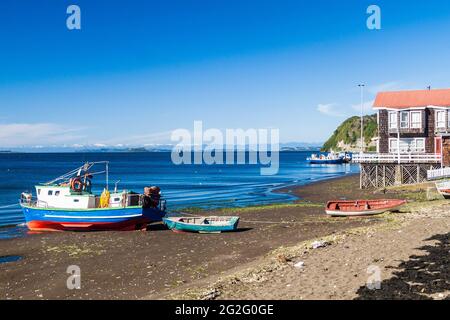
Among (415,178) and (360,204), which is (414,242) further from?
(415,178)

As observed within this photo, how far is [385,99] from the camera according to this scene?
6291 cm

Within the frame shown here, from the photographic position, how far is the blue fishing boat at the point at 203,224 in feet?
105

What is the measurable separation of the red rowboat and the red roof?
94.5 feet

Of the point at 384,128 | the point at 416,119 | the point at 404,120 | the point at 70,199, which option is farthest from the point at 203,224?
the point at 416,119

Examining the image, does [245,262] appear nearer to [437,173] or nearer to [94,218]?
[94,218]

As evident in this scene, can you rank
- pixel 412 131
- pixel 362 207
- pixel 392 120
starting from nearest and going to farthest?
pixel 362 207
pixel 412 131
pixel 392 120

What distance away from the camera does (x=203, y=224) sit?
32312 millimetres

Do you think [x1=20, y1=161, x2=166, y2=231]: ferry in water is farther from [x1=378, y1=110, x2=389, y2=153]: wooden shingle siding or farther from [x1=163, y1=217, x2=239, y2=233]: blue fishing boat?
[x1=378, y1=110, x2=389, y2=153]: wooden shingle siding

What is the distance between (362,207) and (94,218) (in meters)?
20.5

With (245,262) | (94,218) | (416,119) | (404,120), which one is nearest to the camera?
(245,262)

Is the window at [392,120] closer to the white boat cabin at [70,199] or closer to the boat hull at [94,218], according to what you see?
the boat hull at [94,218]

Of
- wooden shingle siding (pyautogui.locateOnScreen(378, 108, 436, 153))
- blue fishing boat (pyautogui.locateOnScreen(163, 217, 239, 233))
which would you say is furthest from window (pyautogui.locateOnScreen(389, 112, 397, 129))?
blue fishing boat (pyautogui.locateOnScreen(163, 217, 239, 233))

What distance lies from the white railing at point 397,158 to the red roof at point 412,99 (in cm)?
703
